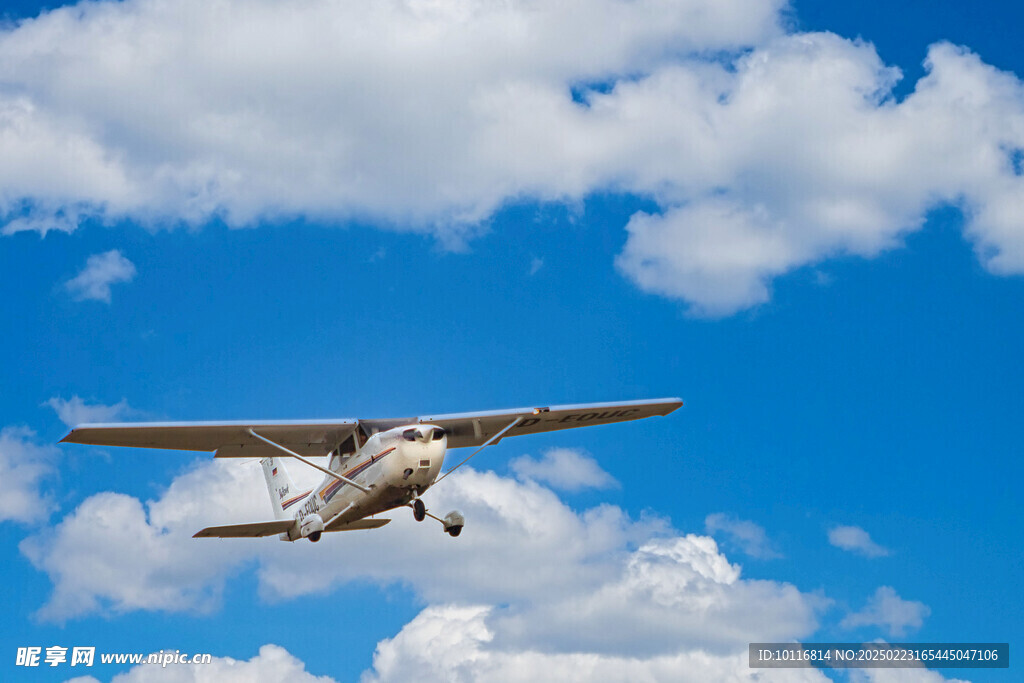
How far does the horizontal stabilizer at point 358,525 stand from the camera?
108ft

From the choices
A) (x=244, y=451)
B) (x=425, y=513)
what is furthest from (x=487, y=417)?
(x=244, y=451)

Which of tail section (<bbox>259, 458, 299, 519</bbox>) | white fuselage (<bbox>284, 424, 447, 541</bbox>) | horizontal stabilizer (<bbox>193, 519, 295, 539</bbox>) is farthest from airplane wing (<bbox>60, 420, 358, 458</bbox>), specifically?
tail section (<bbox>259, 458, 299, 519</bbox>)

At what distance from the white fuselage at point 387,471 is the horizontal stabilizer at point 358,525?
300mm

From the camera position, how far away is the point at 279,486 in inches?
1592

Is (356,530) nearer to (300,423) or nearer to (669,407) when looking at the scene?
(300,423)

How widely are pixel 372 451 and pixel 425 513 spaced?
2241mm

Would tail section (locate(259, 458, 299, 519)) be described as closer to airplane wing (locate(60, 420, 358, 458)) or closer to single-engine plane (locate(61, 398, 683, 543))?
single-engine plane (locate(61, 398, 683, 543))

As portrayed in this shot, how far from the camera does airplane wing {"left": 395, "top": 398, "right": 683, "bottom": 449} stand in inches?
1366

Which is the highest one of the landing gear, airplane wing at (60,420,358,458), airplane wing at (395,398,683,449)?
airplane wing at (395,398,683,449)

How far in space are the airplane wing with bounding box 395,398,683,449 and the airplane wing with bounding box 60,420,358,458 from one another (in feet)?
10.9

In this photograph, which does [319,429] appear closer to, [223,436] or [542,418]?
[223,436]

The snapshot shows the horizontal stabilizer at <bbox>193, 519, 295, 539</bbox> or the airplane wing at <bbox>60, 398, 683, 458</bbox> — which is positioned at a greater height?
the airplane wing at <bbox>60, 398, 683, 458</bbox>

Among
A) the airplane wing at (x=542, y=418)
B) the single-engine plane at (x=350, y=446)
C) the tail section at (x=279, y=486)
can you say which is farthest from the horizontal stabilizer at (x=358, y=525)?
the tail section at (x=279, y=486)

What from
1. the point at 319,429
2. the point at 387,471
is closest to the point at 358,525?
the point at 319,429
